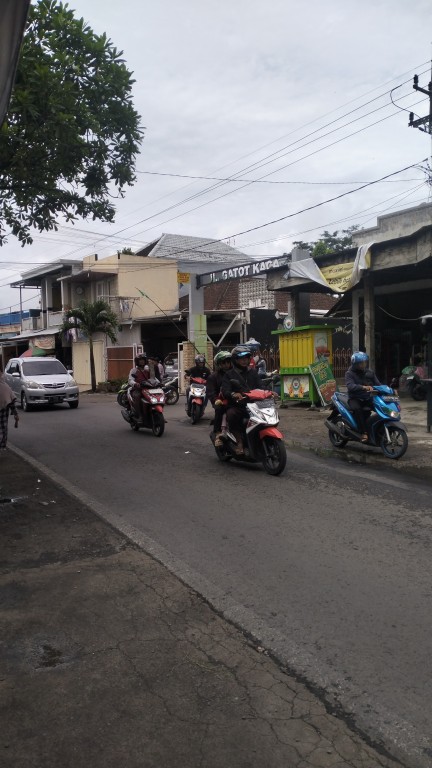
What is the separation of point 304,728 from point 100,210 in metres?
9.97

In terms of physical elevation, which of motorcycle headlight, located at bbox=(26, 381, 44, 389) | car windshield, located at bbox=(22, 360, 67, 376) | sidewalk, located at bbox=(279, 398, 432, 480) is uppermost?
car windshield, located at bbox=(22, 360, 67, 376)

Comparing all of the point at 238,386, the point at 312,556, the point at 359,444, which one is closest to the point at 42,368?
the point at 359,444

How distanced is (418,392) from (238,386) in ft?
32.9

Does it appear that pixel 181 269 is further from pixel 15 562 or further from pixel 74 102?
pixel 15 562

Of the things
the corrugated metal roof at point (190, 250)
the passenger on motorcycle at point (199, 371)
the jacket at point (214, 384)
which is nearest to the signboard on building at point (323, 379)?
the passenger on motorcycle at point (199, 371)

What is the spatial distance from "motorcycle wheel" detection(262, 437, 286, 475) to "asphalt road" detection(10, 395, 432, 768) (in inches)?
5.9

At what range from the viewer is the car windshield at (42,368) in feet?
64.1

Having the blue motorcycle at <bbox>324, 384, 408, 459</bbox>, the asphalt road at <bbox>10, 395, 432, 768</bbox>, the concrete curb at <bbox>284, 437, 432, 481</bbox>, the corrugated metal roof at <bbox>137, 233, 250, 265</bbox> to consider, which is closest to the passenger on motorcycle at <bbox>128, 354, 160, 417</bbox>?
the asphalt road at <bbox>10, 395, 432, 768</bbox>

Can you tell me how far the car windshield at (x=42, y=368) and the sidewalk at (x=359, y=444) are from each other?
8046mm

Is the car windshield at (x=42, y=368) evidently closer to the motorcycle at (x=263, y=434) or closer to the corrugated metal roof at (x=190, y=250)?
the motorcycle at (x=263, y=434)

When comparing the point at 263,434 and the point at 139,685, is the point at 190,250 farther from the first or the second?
the point at 139,685

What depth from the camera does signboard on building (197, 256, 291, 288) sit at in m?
18.5

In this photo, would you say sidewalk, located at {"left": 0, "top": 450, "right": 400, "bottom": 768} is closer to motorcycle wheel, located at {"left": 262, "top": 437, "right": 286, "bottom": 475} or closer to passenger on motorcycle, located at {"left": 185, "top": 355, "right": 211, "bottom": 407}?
motorcycle wheel, located at {"left": 262, "top": 437, "right": 286, "bottom": 475}

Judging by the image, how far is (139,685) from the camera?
3.16m
